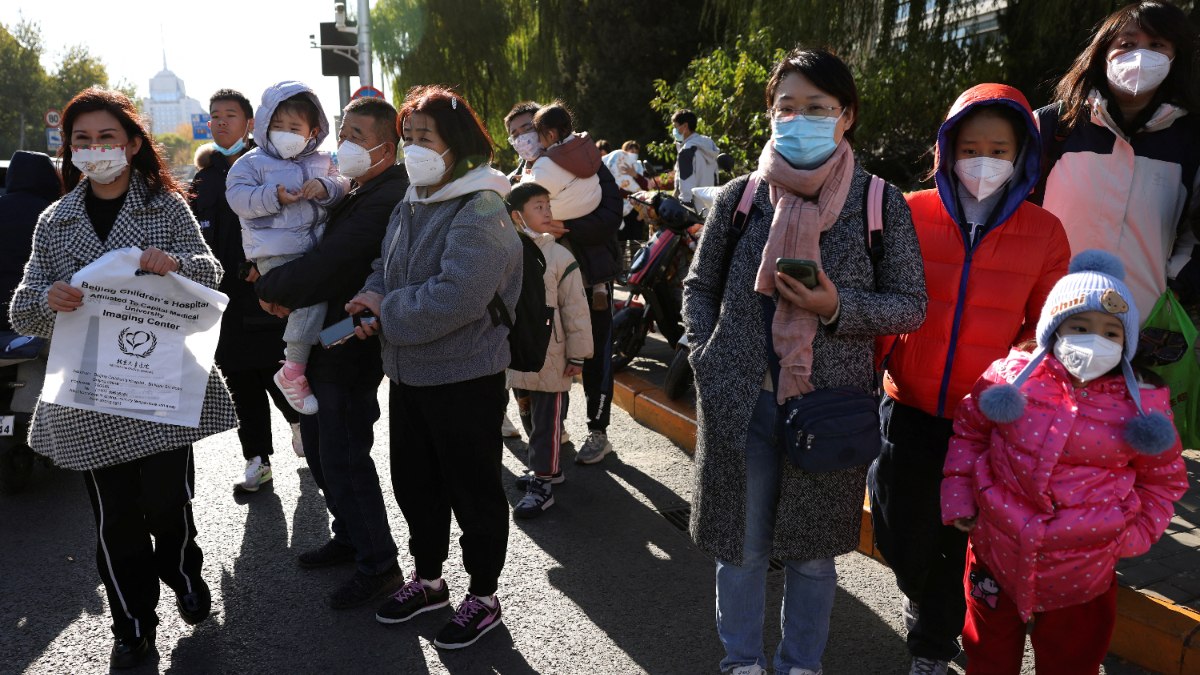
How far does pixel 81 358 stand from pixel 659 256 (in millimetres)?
4218

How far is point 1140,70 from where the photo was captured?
9.31ft

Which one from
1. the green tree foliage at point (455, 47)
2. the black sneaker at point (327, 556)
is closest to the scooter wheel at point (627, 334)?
the black sneaker at point (327, 556)

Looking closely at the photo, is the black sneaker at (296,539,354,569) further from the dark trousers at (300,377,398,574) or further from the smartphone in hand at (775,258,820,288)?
the smartphone in hand at (775,258,820,288)

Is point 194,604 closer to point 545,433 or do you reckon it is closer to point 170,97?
point 545,433

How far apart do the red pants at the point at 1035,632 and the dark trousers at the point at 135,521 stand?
2718mm

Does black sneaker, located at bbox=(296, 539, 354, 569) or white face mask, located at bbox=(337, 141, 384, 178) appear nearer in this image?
white face mask, located at bbox=(337, 141, 384, 178)

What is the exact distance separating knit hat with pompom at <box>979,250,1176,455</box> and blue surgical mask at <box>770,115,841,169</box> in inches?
28.8

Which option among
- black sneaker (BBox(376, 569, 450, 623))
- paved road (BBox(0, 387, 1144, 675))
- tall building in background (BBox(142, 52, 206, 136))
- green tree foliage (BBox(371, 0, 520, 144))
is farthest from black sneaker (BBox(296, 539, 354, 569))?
tall building in background (BBox(142, 52, 206, 136))

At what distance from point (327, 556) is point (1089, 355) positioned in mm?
3177

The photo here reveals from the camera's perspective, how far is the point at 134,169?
129 inches

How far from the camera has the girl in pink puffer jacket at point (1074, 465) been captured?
90.2 inches

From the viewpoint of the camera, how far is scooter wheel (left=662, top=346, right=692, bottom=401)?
6.03 m

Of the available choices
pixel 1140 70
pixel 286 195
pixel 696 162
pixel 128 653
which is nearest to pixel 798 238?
pixel 1140 70

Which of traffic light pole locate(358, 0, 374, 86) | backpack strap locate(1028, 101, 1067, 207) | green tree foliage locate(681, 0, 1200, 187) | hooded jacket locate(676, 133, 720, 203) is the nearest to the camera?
backpack strap locate(1028, 101, 1067, 207)
